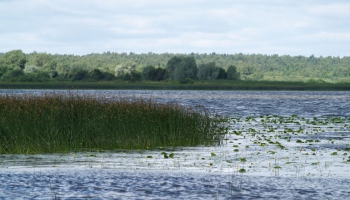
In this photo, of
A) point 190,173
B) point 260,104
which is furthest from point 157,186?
point 260,104

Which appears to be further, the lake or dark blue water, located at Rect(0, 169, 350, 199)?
the lake

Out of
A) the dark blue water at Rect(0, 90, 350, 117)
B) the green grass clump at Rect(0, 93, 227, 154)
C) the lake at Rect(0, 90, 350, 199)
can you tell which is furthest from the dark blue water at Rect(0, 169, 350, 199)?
the dark blue water at Rect(0, 90, 350, 117)

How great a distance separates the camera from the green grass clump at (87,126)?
86.9ft

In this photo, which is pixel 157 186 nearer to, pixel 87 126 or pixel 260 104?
pixel 87 126

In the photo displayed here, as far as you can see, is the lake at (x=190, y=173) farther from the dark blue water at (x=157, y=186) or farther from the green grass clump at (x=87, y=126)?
the green grass clump at (x=87, y=126)

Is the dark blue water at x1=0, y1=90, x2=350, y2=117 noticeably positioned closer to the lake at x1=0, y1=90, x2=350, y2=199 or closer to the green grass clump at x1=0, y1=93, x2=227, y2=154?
the green grass clump at x1=0, y1=93, x2=227, y2=154

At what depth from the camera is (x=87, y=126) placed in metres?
27.7

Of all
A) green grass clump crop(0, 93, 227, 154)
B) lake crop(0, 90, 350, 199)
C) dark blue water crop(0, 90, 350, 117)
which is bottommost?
dark blue water crop(0, 90, 350, 117)

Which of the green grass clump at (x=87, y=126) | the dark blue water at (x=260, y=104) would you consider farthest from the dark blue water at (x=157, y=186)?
the dark blue water at (x=260, y=104)

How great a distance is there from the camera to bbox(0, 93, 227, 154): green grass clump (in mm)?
26484

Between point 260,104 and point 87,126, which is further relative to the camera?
point 260,104

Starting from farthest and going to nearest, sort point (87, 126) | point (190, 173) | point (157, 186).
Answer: point (87, 126), point (190, 173), point (157, 186)

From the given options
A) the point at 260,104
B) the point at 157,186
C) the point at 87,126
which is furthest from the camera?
the point at 260,104

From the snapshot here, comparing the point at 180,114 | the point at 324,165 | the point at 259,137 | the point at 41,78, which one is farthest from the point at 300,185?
the point at 41,78
